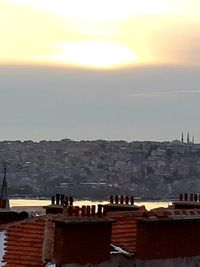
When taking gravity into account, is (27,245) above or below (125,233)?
below

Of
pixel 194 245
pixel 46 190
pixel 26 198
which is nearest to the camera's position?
pixel 194 245

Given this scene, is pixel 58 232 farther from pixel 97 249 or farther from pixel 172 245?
pixel 172 245

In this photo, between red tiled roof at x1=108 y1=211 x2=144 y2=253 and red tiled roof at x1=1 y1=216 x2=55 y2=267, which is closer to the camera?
red tiled roof at x1=1 y1=216 x2=55 y2=267

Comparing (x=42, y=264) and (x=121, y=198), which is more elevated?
(x=121, y=198)

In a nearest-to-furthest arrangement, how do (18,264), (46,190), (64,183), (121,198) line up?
(18,264)
(121,198)
(46,190)
(64,183)

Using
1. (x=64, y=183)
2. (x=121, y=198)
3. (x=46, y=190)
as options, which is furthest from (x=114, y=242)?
(x=64, y=183)

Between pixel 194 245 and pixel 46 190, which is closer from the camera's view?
pixel 194 245

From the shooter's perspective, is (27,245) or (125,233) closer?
(27,245)

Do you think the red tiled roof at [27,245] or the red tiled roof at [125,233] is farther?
the red tiled roof at [125,233]
